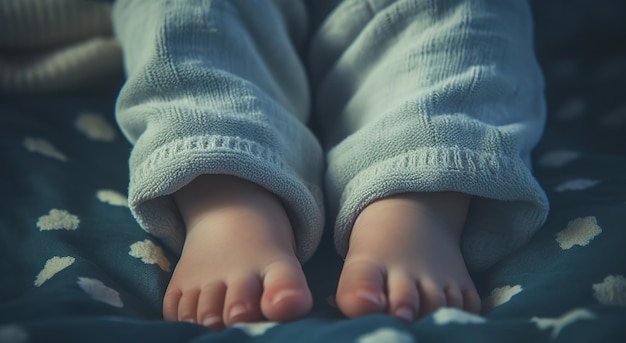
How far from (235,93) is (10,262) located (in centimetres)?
24

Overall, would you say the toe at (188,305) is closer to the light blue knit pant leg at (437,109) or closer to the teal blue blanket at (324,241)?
the teal blue blanket at (324,241)

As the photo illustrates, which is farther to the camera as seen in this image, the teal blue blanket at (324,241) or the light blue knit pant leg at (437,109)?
the light blue knit pant leg at (437,109)

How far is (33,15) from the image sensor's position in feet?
2.58

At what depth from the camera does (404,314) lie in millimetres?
457

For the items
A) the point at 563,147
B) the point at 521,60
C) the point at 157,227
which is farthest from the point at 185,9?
the point at 563,147

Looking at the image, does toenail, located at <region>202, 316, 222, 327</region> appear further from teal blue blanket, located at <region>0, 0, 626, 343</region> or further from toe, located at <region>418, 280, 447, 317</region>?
toe, located at <region>418, 280, 447, 317</region>

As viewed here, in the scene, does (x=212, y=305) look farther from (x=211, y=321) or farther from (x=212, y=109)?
(x=212, y=109)

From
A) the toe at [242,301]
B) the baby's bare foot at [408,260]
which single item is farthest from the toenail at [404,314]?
the toe at [242,301]

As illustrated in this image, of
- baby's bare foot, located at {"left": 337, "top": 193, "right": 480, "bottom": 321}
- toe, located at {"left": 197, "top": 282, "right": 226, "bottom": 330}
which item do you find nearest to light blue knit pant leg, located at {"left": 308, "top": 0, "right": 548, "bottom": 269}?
baby's bare foot, located at {"left": 337, "top": 193, "right": 480, "bottom": 321}

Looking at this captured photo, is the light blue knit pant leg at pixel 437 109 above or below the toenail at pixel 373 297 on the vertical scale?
above

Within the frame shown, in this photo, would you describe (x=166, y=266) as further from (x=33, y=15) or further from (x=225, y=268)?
(x=33, y=15)

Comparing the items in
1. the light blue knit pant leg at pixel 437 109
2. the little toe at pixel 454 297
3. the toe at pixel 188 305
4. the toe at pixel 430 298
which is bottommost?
the little toe at pixel 454 297

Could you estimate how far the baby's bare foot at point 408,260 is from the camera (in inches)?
18.3

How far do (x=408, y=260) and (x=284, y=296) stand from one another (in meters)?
0.11
